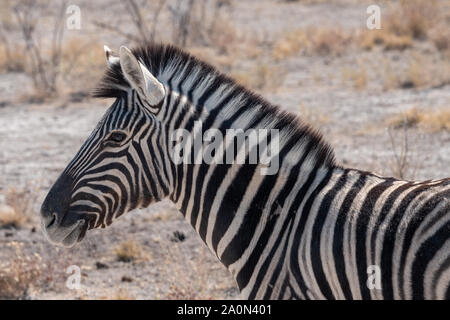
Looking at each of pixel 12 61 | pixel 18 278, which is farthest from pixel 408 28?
pixel 18 278

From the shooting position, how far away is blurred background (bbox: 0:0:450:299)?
723cm

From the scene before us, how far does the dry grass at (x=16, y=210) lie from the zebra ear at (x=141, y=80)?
469 centimetres

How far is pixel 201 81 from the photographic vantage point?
170 inches

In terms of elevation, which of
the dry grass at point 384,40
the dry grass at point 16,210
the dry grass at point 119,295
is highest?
the dry grass at point 384,40

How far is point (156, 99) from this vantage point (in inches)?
163

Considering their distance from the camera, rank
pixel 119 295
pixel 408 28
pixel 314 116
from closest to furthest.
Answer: pixel 119 295, pixel 314 116, pixel 408 28

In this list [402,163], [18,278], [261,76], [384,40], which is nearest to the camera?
[18,278]

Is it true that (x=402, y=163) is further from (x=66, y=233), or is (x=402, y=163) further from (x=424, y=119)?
(x=66, y=233)

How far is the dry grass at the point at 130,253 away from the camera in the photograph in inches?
298

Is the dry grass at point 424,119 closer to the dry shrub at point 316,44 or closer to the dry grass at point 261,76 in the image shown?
the dry grass at point 261,76

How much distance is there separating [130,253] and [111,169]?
348cm

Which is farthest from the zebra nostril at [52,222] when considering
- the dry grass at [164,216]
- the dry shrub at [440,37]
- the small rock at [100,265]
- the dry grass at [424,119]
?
the dry shrub at [440,37]

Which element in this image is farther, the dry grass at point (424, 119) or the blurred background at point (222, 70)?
the dry grass at point (424, 119)
